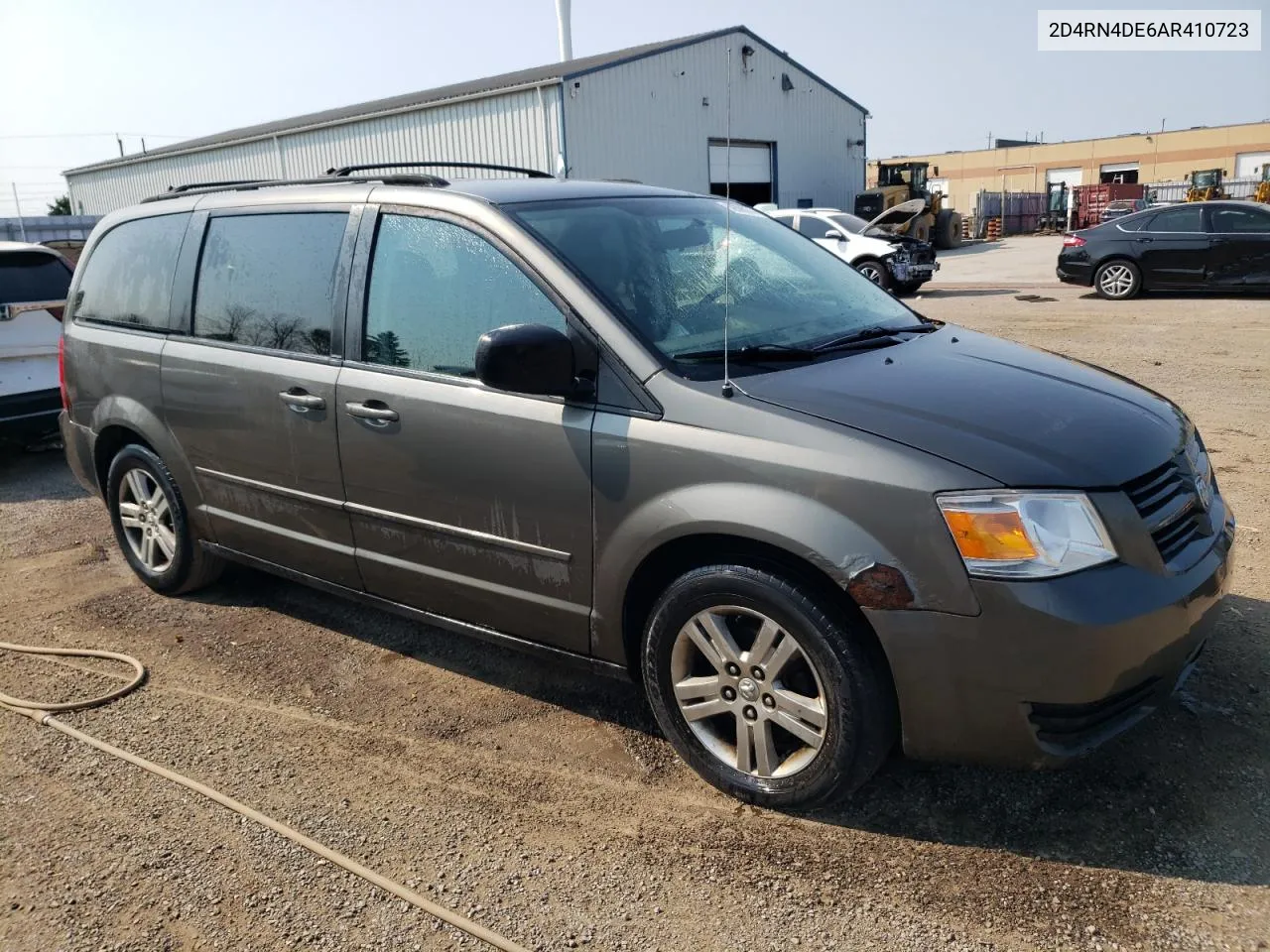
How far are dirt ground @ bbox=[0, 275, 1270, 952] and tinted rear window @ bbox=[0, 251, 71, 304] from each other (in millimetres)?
4345

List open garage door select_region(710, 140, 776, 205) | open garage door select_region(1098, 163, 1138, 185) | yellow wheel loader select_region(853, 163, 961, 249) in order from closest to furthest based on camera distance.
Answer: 1. open garage door select_region(710, 140, 776, 205)
2. yellow wheel loader select_region(853, 163, 961, 249)
3. open garage door select_region(1098, 163, 1138, 185)

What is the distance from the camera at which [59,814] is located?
118 inches

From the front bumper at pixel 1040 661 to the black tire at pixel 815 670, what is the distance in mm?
80

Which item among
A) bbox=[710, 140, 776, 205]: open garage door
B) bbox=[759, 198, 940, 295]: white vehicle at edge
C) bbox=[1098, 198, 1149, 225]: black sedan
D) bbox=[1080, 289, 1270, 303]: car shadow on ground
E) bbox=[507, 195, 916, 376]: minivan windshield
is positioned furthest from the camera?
bbox=[1098, 198, 1149, 225]: black sedan

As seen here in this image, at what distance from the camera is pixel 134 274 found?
4.59 m

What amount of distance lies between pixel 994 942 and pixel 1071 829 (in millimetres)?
563

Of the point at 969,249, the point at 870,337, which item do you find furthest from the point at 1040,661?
the point at 969,249

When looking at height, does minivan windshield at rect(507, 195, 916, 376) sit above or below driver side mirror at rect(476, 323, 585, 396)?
above

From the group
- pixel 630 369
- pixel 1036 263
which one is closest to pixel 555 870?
pixel 630 369

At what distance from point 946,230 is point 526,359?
35.0 metres

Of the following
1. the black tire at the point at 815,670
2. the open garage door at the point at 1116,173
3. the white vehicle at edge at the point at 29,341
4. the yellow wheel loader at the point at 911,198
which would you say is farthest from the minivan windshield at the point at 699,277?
the open garage door at the point at 1116,173

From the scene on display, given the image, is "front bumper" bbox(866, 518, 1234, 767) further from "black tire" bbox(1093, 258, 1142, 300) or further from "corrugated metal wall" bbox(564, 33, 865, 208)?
"corrugated metal wall" bbox(564, 33, 865, 208)

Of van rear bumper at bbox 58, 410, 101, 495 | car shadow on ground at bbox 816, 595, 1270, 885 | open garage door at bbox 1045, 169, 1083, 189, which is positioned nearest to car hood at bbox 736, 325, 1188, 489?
car shadow on ground at bbox 816, 595, 1270, 885

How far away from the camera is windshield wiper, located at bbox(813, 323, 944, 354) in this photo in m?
3.27
